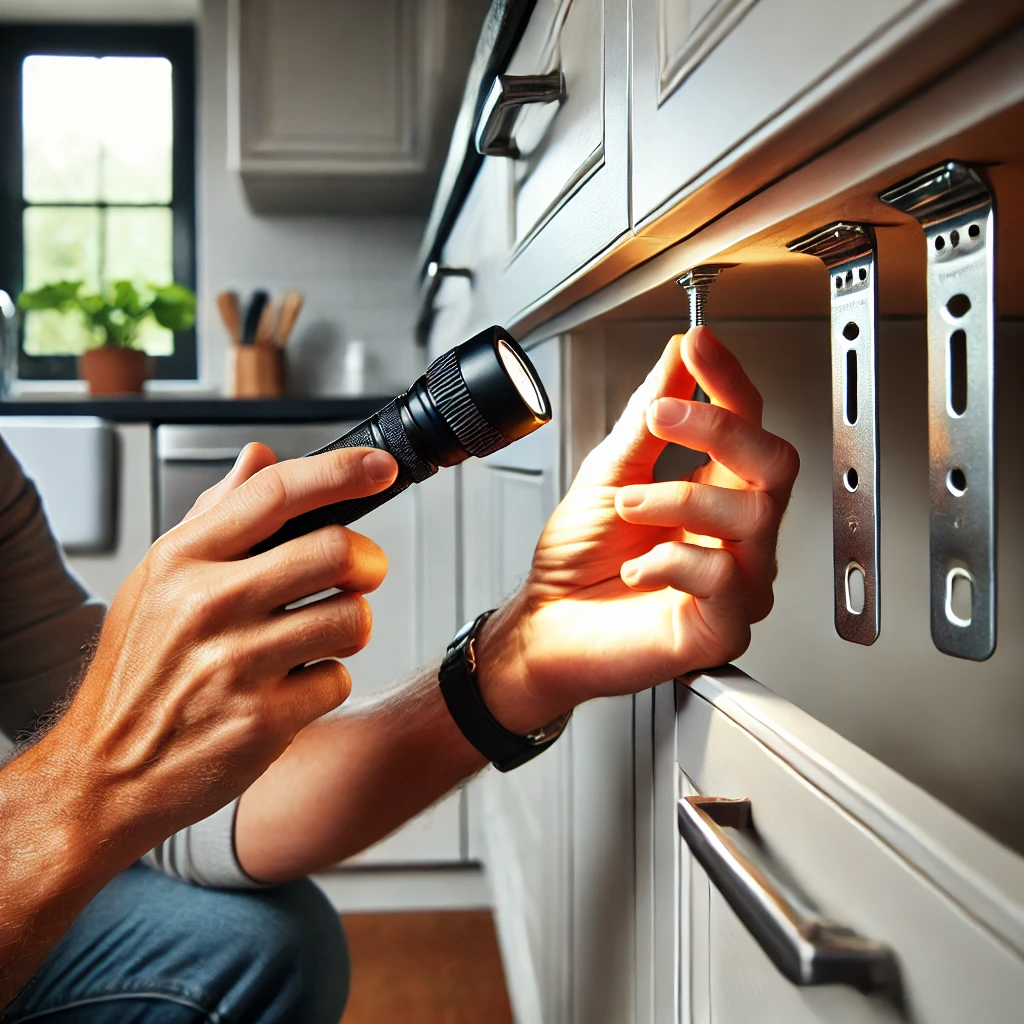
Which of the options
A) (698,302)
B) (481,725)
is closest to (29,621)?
(481,725)

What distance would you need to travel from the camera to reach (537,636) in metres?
0.61

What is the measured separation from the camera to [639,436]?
1.73 feet

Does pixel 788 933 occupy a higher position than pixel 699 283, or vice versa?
pixel 699 283

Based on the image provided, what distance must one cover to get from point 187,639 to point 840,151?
13.6 inches

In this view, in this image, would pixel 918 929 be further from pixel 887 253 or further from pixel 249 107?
pixel 249 107

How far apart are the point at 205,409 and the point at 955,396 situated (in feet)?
5.01

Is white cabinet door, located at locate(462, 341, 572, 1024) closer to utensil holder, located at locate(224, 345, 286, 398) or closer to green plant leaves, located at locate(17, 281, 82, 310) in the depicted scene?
utensil holder, located at locate(224, 345, 286, 398)

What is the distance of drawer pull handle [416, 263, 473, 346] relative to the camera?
1.16m

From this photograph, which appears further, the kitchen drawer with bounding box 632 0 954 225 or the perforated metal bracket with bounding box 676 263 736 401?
the perforated metal bracket with bounding box 676 263 736 401

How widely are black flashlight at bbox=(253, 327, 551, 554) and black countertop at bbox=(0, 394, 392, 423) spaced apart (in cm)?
121

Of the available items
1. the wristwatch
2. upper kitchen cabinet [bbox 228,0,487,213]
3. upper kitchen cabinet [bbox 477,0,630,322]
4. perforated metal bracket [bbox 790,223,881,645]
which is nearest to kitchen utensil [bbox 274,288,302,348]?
upper kitchen cabinet [bbox 228,0,487,213]

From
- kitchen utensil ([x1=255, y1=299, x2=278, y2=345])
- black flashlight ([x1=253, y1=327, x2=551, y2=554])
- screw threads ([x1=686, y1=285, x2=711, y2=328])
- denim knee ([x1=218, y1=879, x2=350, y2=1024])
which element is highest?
kitchen utensil ([x1=255, y1=299, x2=278, y2=345])

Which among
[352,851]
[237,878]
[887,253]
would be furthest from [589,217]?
[237,878]

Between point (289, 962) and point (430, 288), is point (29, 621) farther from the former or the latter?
point (430, 288)
